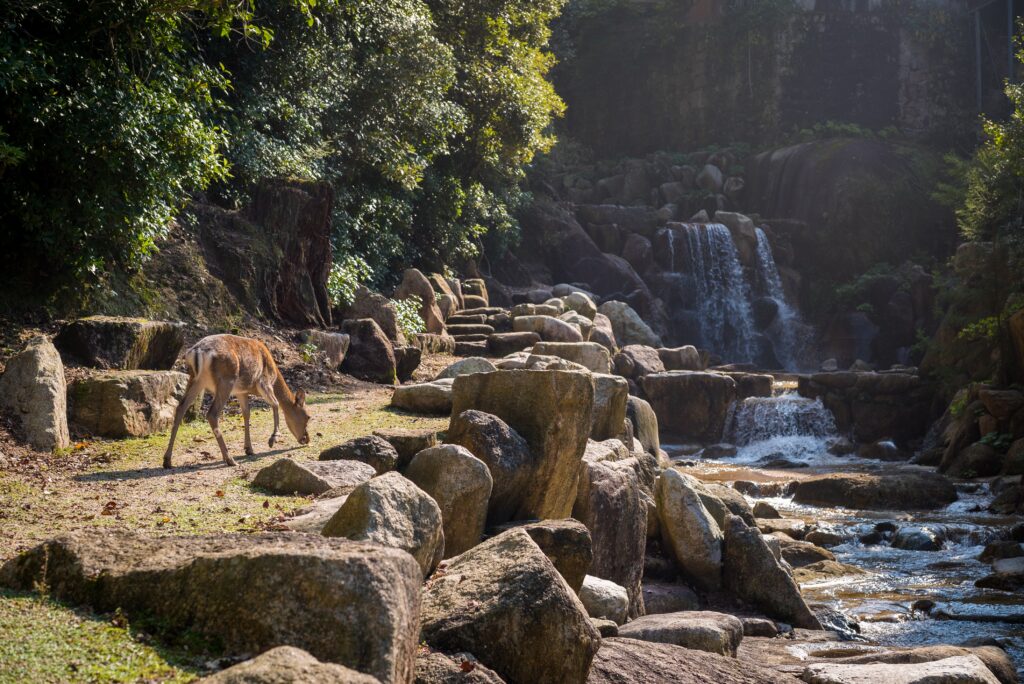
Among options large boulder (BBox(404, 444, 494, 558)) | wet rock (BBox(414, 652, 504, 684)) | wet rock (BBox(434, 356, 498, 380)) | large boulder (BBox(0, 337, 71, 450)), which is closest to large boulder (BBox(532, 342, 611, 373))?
wet rock (BBox(434, 356, 498, 380))

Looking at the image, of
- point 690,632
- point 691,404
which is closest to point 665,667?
point 690,632

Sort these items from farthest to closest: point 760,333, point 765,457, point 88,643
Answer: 1. point 760,333
2. point 765,457
3. point 88,643

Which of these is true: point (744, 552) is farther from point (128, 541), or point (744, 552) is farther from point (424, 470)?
point (128, 541)

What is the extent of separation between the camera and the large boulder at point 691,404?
76.9 feet

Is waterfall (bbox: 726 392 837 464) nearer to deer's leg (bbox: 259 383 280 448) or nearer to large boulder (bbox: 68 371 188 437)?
deer's leg (bbox: 259 383 280 448)

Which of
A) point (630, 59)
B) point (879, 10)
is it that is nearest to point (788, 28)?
point (879, 10)

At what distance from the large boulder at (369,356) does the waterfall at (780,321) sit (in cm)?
2164

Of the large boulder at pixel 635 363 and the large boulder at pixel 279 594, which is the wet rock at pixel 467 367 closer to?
the large boulder at pixel 279 594

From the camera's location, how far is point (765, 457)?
2164 cm

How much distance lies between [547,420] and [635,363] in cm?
1644

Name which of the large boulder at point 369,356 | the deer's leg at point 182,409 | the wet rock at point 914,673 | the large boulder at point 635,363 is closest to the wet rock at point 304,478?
the deer's leg at point 182,409

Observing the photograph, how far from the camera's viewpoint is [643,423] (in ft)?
45.4

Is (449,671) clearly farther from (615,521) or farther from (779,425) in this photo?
(779,425)

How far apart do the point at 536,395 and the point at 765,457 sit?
15.0 metres
